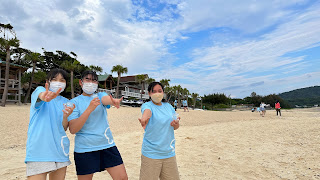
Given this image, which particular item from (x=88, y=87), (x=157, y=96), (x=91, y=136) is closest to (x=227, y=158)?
(x=157, y=96)

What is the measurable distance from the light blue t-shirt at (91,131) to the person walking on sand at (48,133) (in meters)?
0.18

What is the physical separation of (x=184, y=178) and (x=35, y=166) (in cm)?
328

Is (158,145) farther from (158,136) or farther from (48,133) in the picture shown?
(48,133)

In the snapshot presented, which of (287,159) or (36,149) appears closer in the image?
(36,149)

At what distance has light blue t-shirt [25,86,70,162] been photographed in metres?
1.98

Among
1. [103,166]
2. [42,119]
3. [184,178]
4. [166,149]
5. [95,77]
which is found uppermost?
[95,77]

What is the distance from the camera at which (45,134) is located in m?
2.04

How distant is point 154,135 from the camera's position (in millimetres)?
2633

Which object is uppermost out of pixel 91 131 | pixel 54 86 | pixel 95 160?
pixel 54 86

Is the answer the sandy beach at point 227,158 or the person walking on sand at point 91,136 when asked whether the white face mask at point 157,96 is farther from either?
the sandy beach at point 227,158

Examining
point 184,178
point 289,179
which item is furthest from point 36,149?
point 289,179

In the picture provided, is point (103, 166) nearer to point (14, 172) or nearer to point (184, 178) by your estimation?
point (184, 178)

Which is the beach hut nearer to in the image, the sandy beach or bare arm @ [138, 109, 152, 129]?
the sandy beach

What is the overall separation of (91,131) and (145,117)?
0.68 metres
